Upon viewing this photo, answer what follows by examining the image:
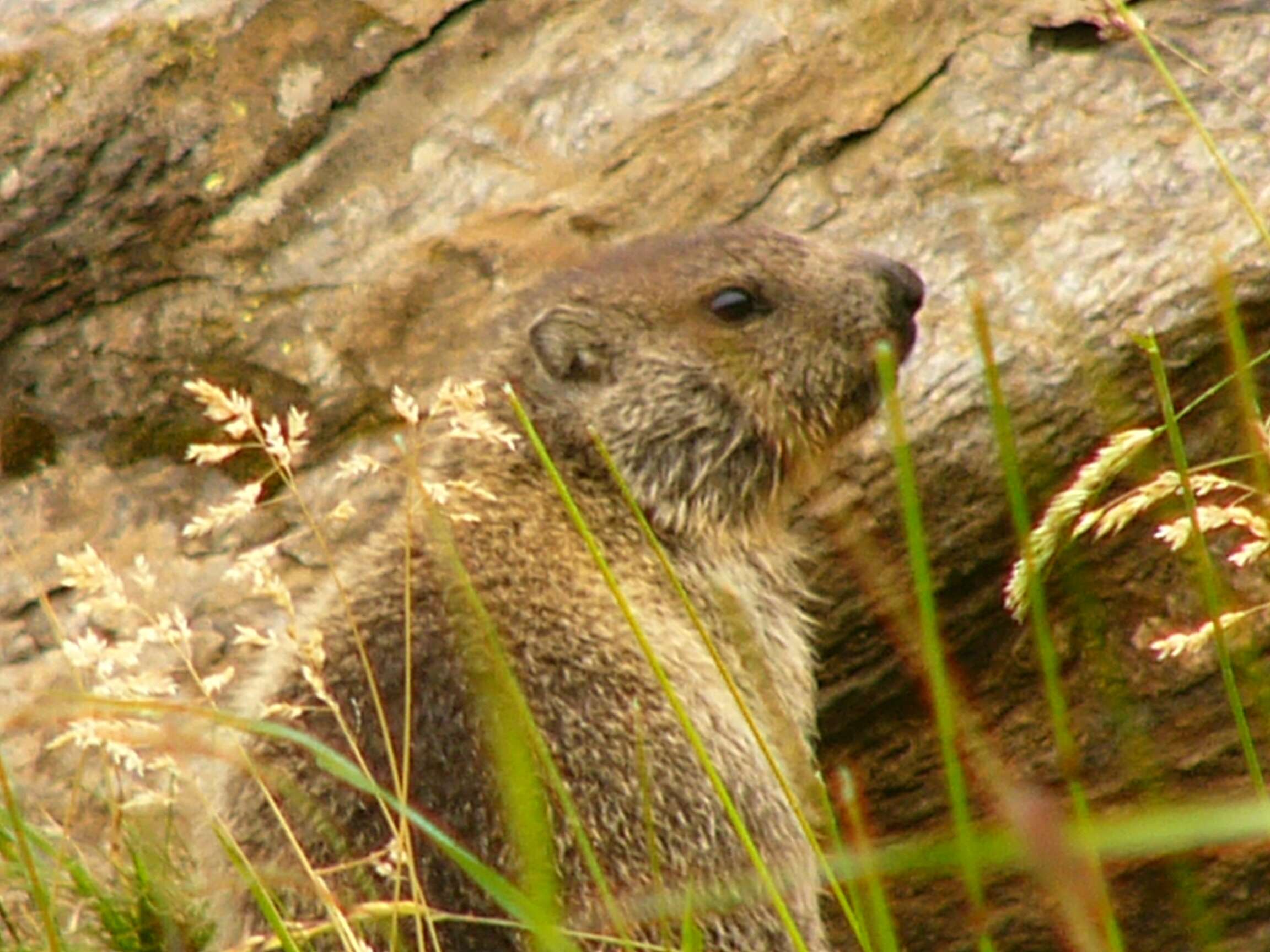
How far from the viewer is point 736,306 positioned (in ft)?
14.3

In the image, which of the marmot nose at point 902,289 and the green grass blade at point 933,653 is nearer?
the green grass blade at point 933,653

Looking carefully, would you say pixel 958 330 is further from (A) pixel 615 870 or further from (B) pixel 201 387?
(B) pixel 201 387

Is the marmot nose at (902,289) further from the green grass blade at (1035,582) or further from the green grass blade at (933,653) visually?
the green grass blade at (933,653)

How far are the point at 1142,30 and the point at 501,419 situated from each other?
71.7 inches

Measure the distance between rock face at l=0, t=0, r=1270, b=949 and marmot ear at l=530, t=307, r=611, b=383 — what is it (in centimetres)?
89

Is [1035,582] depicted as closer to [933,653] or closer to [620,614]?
[933,653]

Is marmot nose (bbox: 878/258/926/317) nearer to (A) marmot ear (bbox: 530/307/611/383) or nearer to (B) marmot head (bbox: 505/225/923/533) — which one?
(B) marmot head (bbox: 505/225/923/533)

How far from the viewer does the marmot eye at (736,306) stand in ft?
14.2

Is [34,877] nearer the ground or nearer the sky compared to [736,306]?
nearer the sky

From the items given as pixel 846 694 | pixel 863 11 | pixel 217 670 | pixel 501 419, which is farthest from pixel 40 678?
pixel 863 11

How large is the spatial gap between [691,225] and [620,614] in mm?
1937

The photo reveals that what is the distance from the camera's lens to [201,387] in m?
2.75

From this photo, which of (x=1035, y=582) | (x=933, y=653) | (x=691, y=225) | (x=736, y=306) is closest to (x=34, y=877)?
(x=933, y=653)

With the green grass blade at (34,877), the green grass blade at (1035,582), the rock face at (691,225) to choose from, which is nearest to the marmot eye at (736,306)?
the rock face at (691,225)
